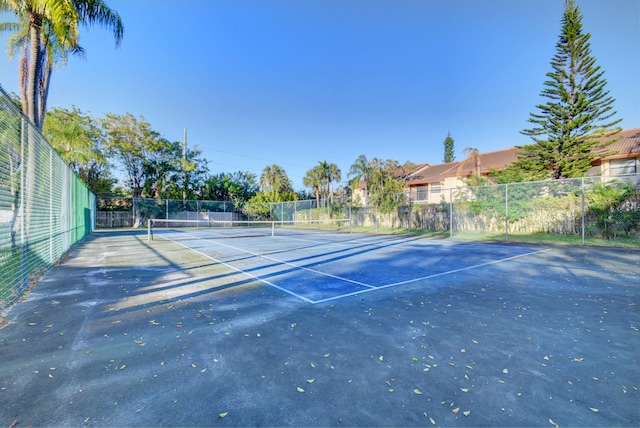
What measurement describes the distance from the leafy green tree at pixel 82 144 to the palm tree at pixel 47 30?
28.0 ft

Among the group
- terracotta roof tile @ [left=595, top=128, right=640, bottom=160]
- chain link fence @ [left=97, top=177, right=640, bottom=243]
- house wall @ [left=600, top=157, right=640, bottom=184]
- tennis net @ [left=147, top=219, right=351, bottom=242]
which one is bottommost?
tennis net @ [left=147, top=219, right=351, bottom=242]

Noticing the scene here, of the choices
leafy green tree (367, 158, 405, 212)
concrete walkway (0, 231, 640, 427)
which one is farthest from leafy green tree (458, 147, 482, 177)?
concrete walkway (0, 231, 640, 427)

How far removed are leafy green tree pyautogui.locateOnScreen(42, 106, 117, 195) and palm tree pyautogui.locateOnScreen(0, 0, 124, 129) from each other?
8.52 meters

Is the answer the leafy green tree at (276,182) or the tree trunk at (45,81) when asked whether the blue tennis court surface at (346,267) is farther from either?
the leafy green tree at (276,182)

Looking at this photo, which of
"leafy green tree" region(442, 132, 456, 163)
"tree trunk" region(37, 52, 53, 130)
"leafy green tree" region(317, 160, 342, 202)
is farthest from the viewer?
"leafy green tree" region(442, 132, 456, 163)

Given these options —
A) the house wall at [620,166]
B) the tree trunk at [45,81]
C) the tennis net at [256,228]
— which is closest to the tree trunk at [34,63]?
the tree trunk at [45,81]

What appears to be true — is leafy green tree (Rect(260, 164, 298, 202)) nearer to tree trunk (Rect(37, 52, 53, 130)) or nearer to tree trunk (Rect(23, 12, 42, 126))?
tree trunk (Rect(37, 52, 53, 130))

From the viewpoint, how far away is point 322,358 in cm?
289

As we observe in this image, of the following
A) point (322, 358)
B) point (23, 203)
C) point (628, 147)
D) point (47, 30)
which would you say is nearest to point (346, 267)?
point (322, 358)

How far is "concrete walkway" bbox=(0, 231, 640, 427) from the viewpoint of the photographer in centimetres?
211

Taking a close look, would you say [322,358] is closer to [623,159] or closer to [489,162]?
[623,159]

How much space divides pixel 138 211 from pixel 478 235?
29.8 m

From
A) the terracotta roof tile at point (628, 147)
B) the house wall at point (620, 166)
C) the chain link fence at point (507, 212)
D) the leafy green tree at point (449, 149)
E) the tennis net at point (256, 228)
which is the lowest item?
the tennis net at point (256, 228)

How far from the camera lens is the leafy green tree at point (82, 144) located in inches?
772
